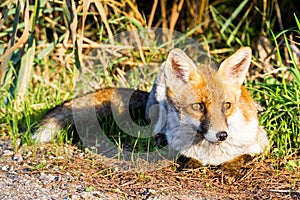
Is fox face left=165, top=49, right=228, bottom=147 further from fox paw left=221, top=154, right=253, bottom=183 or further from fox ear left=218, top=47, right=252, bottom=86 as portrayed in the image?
fox paw left=221, top=154, right=253, bottom=183

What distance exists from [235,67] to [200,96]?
0.46 meters

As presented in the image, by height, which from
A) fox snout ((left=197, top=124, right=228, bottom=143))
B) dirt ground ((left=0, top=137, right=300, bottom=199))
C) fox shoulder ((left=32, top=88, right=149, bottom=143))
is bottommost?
→ dirt ground ((left=0, top=137, right=300, bottom=199))

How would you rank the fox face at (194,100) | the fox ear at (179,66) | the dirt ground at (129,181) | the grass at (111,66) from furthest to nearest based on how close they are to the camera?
the grass at (111,66)
the fox ear at (179,66)
the fox face at (194,100)
the dirt ground at (129,181)

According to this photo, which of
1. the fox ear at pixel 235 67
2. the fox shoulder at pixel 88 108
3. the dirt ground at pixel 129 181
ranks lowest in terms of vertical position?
the dirt ground at pixel 129 181

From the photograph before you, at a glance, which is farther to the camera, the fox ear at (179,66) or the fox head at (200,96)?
the fox ear at (179,66)

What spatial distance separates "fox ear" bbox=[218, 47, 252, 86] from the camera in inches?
179

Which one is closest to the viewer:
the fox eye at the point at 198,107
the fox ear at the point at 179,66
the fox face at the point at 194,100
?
the fox face at the point at 194,100

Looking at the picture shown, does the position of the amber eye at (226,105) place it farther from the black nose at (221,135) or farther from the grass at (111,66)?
the grass at (111,66)

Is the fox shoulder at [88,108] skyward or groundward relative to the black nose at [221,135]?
groundward

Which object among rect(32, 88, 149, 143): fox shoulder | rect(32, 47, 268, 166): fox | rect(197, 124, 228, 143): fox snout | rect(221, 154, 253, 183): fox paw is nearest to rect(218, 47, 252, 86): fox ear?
rect(32, 47, 268, 166): fox

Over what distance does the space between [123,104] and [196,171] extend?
4.59ft

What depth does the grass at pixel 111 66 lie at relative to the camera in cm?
514

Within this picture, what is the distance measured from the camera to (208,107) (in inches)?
171

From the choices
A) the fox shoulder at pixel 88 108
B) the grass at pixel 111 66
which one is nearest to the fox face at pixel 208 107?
the grass at pixel 111 66
